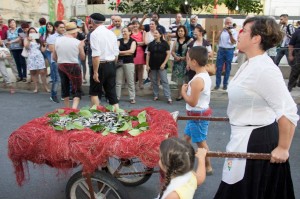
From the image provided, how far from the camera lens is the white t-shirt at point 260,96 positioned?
206 cm

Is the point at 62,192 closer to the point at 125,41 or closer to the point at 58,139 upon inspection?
the point at 58,139

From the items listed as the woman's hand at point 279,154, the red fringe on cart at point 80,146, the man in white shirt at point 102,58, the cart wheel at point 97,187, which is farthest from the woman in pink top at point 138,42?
the woman's hand at point 279,154

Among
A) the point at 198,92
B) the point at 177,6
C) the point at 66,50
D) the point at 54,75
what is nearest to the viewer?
the point at 198,92

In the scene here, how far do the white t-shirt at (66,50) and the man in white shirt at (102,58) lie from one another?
2.18 feet

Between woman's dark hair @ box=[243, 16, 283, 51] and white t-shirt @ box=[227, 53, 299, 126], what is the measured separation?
4.2 inches

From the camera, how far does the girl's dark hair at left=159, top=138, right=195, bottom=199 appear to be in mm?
1966

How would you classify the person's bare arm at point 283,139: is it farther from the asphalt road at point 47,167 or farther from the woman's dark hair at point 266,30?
the asphalt road at point 47,167

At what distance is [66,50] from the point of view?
6.24 m

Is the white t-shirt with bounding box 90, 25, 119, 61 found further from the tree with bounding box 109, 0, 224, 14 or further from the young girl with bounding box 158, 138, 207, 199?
the tree with bounding box 109, 0, 224, 14

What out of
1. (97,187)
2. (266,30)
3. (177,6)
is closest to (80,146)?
(97,187)

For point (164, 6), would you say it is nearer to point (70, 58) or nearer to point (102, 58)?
point (70, 58)

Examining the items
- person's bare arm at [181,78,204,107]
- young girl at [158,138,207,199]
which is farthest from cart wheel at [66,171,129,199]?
person's bare arm at [181,78,204,107]

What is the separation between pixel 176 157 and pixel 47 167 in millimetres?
2838

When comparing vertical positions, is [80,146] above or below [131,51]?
below
